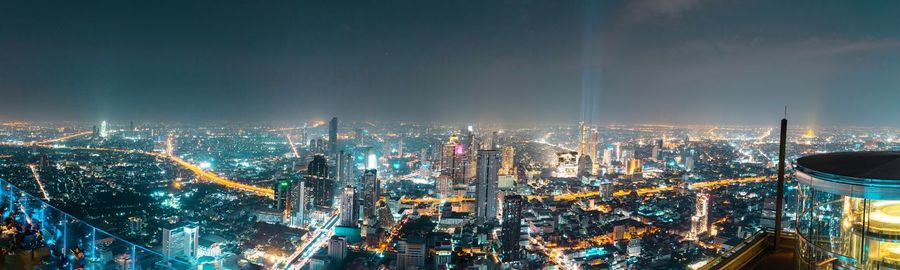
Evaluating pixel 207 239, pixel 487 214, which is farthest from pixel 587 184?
pixel 207 239

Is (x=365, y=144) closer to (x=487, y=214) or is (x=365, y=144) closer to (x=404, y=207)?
(x=404, y=207)

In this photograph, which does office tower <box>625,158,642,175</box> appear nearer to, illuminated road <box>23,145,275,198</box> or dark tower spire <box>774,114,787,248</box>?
illuminated road <box>23,145,275,198</box>

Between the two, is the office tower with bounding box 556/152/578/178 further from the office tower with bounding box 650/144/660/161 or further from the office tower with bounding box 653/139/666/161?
the office tower with bounding box 653/139/666/161

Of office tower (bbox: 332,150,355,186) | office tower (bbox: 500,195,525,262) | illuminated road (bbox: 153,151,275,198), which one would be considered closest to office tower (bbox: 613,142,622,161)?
office tower (bbox: 500,195,525,262)

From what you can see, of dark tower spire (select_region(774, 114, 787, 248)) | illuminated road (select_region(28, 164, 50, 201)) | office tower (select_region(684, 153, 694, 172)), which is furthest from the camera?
office tower (select_region(684, 153, 694, 172))

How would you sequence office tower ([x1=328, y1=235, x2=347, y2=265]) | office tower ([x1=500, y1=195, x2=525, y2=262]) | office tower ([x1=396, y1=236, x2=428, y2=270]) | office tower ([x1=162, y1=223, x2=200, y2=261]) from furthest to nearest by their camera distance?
office tower ([x1=500, y1=195, x2=525, y2=262]) → office tower ([x1=328, y1=235, x2=347, y2=265]) → office tower ([x1=396, y1=236, x2=428, y2=270]) → office tower ([x1=162, y1=223, x2=200, y2=261])

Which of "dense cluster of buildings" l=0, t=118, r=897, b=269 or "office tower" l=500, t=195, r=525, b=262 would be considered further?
"office tower" l=500, t=195, r=525, b=262

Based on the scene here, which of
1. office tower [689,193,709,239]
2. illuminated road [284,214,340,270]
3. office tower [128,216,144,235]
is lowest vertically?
illuminated road [284,214,340,270]

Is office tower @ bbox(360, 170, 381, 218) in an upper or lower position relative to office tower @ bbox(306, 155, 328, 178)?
lower

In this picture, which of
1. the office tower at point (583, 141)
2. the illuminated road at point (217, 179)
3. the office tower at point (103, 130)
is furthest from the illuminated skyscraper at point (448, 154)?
the office tower at point (103, 130)
